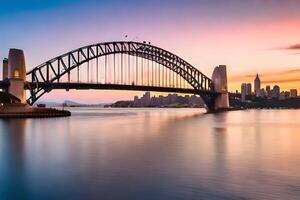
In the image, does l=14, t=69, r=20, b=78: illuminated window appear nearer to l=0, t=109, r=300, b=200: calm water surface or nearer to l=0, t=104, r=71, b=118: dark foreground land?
l=0, t=104, r=71, b=118: dark foreground land

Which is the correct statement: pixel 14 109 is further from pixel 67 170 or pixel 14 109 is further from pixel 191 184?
pixel 191 184

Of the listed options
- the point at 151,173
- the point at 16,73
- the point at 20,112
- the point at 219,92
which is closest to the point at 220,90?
the point at 219,92

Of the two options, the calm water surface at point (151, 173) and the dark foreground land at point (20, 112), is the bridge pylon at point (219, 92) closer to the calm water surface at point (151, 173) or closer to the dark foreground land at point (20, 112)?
the dark foreground land at point (20, 112)

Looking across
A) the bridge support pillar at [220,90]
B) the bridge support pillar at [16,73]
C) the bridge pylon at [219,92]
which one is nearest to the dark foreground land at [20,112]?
the bridge support pillar at [16,73]

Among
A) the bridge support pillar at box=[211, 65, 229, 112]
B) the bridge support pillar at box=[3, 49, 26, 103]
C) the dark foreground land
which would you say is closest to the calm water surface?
the dark foreground land

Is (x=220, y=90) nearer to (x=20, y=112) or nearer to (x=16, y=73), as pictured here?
(x=16, y=73)
